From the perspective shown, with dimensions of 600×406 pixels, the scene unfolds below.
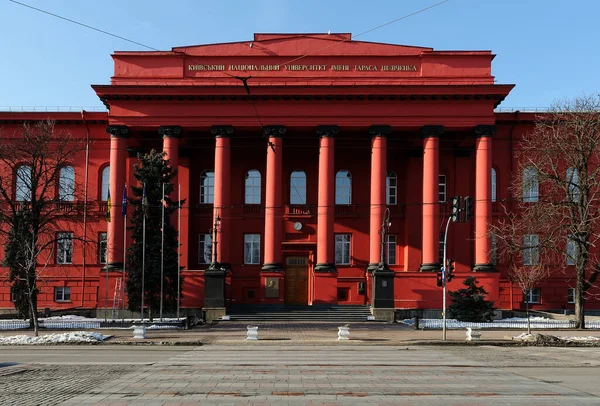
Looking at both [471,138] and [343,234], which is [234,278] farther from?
[471,138]

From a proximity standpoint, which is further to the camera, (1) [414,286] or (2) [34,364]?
(1) [414,286]

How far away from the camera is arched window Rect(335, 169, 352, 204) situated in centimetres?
4691

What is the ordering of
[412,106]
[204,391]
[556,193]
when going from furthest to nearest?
[412,106], [556,193], [204,391]

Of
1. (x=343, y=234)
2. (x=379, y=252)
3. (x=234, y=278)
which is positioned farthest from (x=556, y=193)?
(x=234, y=278)

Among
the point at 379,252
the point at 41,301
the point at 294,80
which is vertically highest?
the point at 294,80

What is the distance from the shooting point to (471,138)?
45531 millimetres

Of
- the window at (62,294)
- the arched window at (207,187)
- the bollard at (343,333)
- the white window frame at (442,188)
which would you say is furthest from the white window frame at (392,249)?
the window at (62,294)

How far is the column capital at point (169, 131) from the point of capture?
141 feet

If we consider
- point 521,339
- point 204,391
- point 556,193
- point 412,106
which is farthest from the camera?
point 412,106

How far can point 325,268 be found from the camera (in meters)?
41.9

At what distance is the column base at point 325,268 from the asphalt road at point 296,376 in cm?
1701

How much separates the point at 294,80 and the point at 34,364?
2871 cm

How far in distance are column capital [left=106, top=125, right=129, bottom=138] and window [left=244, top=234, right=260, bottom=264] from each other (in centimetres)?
1075

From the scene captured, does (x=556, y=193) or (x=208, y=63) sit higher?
(x=208, y=63)
